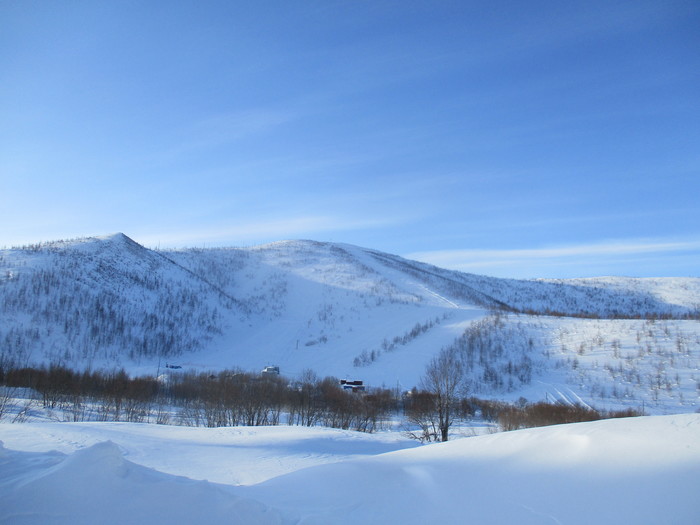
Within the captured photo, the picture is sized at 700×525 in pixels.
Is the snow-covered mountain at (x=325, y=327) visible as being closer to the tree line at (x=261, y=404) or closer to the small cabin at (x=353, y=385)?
the small cabin at (x=353, y=385)

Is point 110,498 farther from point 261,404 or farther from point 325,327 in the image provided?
point 325,327

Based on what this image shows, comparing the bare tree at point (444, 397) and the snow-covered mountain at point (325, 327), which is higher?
the snow-covered mountain at point (325, 327)

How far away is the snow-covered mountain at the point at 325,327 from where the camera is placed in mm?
36156

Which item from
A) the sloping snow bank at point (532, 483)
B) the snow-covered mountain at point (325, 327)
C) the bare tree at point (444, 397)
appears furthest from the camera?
the snow-covered mountain at point (325, 327)

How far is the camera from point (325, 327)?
197 feet

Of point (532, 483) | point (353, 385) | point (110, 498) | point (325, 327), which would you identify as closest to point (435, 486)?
point (532, 483)

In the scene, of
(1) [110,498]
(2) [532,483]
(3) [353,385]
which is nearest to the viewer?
(1) [110,498]

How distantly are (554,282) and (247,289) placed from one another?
234 ft

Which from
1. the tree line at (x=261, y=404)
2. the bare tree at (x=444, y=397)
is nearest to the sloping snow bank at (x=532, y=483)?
the bare tree at (x=444, y=397)

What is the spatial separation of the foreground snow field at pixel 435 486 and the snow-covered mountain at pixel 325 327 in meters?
28.1

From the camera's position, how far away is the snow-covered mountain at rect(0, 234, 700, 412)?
36.2 meters

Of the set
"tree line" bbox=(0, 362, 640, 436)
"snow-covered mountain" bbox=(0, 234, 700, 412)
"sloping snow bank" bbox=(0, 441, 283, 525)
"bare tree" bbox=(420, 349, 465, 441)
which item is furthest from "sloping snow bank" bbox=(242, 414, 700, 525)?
"snow-covered mountain" bbox=(0, 234, 700, 412)

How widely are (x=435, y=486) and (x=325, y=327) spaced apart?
2149 inches

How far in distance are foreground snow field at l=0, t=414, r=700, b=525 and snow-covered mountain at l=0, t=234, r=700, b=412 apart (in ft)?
92.0
